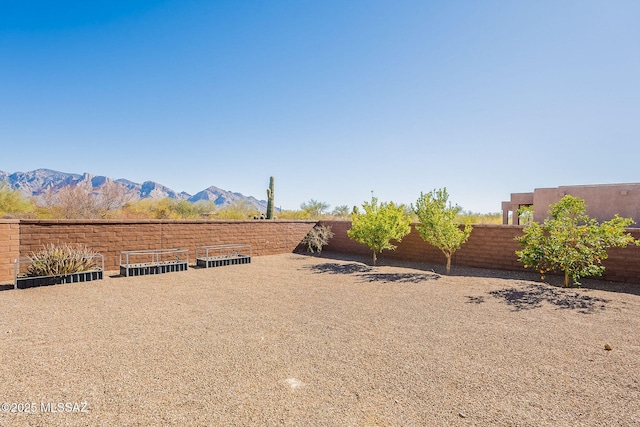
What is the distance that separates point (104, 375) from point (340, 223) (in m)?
13.3

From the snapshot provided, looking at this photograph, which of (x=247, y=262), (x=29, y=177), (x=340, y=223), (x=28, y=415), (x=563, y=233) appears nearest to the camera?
(x=28, y=415)

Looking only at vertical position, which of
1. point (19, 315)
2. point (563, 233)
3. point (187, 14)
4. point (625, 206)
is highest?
point (187, 14)

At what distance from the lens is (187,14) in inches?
516

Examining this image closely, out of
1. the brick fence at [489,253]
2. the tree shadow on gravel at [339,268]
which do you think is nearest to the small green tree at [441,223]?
the brick fence at [489,253]

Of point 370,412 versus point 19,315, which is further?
point 19,315

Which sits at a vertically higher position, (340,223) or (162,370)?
(340,223)

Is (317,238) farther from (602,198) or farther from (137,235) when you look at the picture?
(602,198)

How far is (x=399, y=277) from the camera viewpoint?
9.98 meters

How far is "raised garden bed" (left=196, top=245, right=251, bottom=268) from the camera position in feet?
37.7

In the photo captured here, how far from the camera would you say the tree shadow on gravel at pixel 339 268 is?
1095cm

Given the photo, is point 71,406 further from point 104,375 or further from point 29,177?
point 29,177

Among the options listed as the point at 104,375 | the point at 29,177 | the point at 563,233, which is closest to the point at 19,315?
the point at 104,375

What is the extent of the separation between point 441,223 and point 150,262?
32.3 ft

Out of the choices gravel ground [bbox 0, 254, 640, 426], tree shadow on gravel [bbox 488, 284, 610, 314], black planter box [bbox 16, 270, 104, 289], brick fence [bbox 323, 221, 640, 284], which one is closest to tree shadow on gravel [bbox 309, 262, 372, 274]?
brick fence [bbox 323, 221, 640, 284]
